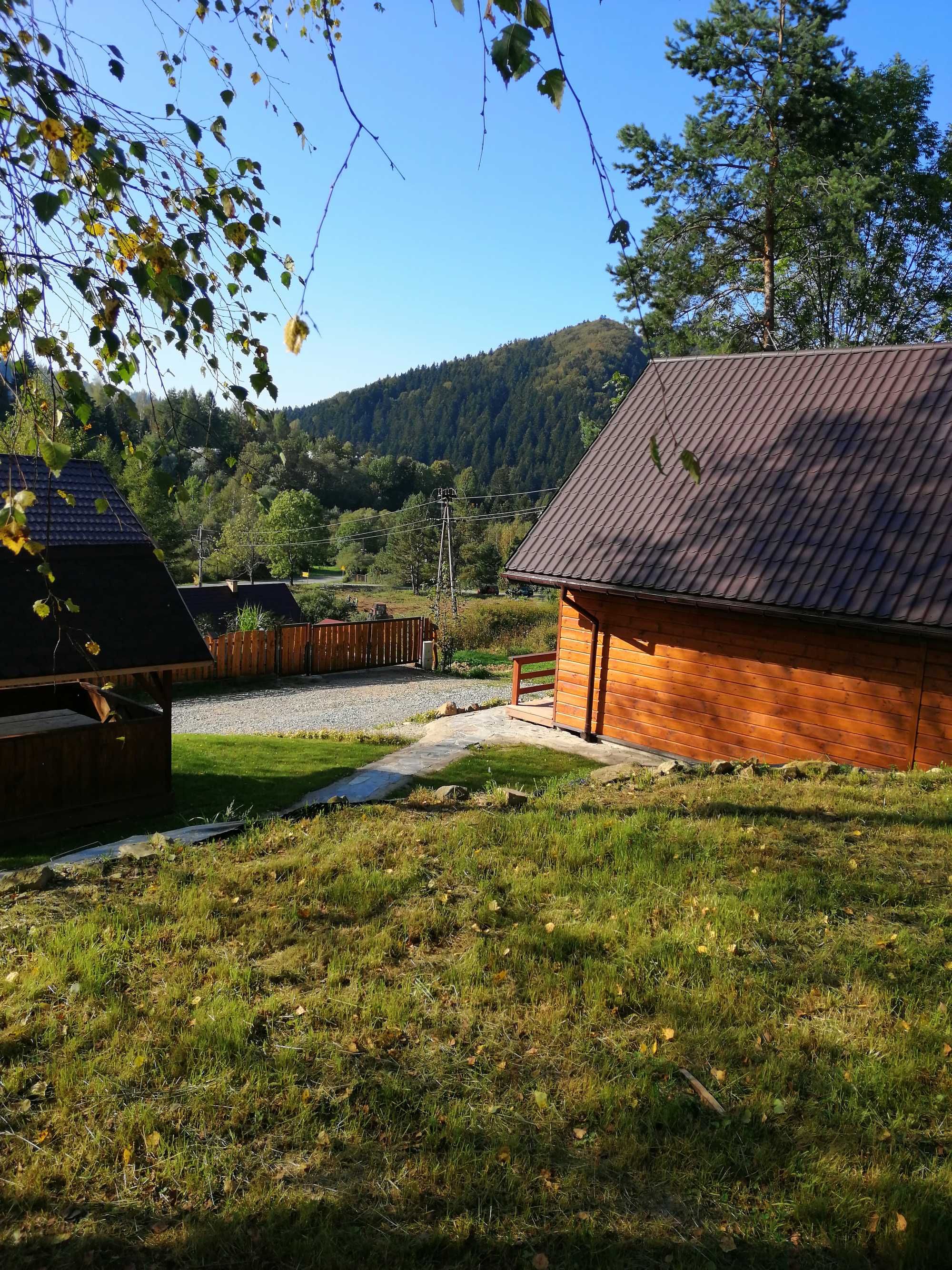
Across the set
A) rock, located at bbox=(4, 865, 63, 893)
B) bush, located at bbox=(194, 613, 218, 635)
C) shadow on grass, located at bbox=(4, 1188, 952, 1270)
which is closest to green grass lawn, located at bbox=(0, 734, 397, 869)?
rock, located at bbox=(4, 865, 63, 893)

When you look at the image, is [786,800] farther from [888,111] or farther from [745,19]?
[888,111]

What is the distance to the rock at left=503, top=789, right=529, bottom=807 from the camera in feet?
24.0

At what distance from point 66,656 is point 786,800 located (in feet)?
27.7

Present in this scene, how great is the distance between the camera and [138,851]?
6.35 meters

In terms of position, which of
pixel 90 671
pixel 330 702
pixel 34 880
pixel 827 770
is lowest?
pixel 330 702

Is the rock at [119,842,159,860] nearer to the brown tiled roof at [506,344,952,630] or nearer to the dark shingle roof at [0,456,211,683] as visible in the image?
the dark shingle roof at [0,456,211,683]

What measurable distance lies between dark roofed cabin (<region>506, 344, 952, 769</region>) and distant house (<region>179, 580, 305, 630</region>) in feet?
63.4

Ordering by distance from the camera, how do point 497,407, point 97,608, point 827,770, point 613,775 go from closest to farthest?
point 827,770, point 613,775, point 97,608, point 497,407

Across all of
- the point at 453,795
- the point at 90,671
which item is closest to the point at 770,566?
the point at 453,795

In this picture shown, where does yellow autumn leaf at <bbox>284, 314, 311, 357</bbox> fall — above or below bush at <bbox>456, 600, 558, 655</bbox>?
above

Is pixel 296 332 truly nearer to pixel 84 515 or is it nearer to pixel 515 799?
pixel 515 799

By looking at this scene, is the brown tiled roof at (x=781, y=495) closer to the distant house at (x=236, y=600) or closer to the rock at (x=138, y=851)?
the rock at (x=138, y=851)

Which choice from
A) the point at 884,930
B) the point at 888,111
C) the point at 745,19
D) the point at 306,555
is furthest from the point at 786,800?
the point at 306,555

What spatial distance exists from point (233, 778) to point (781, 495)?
855 centimetres
